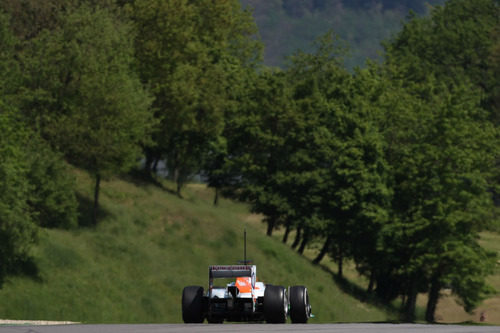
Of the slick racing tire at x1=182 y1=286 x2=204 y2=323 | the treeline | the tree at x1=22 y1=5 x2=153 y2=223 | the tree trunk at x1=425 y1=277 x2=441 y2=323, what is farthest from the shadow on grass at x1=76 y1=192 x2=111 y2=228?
the slick racing tire at x1=182 y1=286 x2=204 y2=323

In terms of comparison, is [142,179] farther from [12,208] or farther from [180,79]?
[12,208]

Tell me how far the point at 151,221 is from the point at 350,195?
15.3m

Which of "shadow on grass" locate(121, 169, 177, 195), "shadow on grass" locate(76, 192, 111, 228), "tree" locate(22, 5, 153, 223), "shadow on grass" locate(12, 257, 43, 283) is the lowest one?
"shadow on grass" locate(12, 257, 43, 283)

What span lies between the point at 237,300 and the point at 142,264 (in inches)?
1437

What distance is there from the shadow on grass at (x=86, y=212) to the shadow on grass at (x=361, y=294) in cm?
2022

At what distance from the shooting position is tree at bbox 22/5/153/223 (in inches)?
2670

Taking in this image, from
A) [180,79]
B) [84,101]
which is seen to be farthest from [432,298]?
[84,101]

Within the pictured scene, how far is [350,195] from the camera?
248 feet

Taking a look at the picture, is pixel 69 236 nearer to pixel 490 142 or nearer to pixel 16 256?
pixel 16 256

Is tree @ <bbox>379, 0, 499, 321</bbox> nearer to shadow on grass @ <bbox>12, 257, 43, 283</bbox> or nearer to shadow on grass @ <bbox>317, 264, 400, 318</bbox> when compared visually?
shadow on grass @ <bbox>317, 264, 400, 318</bbox>

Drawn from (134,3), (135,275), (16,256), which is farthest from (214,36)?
(16,256)

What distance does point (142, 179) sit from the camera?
85125 mm

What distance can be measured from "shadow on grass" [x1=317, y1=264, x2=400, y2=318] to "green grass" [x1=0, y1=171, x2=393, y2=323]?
3.19 ft

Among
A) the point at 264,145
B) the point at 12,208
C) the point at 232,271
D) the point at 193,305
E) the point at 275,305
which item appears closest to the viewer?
the point at 275,305
